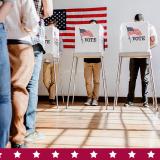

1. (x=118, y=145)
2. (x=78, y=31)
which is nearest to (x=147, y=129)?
(x=118, y=145)

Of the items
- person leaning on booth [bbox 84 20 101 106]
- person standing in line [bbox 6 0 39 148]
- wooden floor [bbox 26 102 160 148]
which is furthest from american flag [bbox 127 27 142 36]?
person standing in line [bbox 6 0 39 148]

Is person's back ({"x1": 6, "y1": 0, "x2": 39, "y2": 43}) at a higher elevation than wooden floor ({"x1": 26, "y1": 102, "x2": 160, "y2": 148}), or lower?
higher

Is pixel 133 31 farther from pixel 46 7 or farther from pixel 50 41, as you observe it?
pixel 46 7

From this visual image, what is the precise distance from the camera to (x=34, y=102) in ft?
6.30

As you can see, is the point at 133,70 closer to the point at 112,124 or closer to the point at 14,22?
the point at 112,124

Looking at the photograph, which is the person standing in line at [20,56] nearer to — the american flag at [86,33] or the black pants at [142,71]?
the american flag at [86,33]

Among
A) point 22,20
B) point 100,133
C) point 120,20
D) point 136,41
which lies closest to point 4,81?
point 22,20

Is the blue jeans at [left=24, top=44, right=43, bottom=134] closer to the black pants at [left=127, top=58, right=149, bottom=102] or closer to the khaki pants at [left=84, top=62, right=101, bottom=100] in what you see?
the black pants at [left=127, top=58, right=149, bottom=102]

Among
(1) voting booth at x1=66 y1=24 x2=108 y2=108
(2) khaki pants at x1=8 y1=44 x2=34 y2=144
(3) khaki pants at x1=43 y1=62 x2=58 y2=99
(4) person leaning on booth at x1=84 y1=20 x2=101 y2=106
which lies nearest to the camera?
(2) khaki pants at x1=8 y1=44 x2=34 y2=144

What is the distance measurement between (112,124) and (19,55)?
130 centimetres

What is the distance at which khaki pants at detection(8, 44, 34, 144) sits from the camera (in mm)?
1572

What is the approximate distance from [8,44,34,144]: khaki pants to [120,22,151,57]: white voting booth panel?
2132 millimetres

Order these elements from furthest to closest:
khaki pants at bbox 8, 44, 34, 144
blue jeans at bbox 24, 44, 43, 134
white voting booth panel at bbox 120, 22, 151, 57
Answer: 1. white voting booth panel at bbox 120, 22, 151, 57
2. blue jeans at bbox 24, 44, 43, 134
3. khaki pants at bbox 8, 44, 34, 144

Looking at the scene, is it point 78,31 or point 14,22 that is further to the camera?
point 78,31
